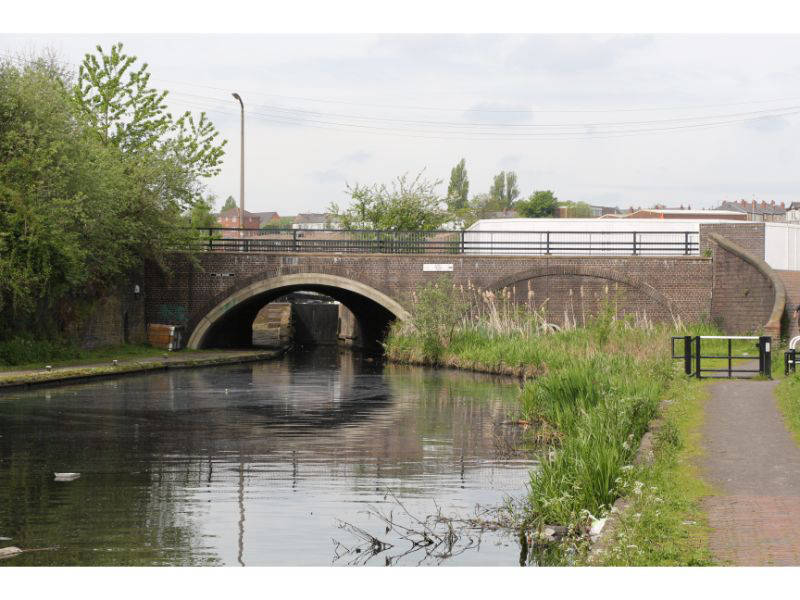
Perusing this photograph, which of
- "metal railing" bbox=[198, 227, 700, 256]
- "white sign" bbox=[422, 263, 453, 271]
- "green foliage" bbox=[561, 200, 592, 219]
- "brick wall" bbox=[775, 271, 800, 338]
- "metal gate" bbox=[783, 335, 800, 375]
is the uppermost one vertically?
"green foliage" bbox=[561, 200, 592, 219]

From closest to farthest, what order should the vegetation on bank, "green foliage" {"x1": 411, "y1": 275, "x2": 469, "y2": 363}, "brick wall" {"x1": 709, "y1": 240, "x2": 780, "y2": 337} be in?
the vegetation on bank → "green foliage" {"x1": 411, "y1": 275, "x2": 469, "y2": 363} → "brick wall" {"x1": 709, "y1": 240, "x2": 780, "y2": 337}

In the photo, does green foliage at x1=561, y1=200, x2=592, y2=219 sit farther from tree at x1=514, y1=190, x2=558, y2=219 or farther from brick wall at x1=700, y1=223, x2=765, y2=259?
brick wall at x1=700, y1=223, x2=765, y2=259

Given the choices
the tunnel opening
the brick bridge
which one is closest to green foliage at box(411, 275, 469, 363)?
the brick bridge

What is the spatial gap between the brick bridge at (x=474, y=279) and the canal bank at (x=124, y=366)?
217 centimetres

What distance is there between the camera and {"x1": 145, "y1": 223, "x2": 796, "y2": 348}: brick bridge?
38716 mm

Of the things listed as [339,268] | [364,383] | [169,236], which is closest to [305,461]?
[364,383]

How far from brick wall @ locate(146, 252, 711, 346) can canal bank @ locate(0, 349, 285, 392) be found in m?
2.35

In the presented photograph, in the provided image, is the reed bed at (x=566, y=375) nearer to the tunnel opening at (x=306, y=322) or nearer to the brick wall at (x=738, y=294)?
the brick wall at (x=738, y=294)

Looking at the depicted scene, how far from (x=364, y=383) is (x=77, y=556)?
1874 cm

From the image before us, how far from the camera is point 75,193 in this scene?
2867 cm

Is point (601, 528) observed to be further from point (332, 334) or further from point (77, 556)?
point (332, 334)

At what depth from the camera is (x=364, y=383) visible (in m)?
27.9

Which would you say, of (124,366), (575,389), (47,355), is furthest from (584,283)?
(575,389)

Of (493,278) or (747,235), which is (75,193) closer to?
(493,278)
